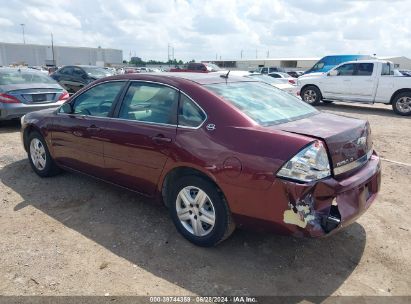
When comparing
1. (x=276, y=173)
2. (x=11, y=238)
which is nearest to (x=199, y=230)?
(x=276, y=173)

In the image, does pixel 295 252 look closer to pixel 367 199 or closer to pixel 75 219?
pixel 367 199

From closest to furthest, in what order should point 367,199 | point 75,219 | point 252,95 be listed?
point 367,199 < point 252,95 < point 75,219

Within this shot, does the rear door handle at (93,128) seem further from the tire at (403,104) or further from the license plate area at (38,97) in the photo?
the tire at (403,104)

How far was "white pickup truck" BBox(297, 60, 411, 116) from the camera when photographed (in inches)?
487

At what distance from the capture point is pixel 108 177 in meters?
4.26

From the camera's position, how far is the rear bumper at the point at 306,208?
2.77 meters

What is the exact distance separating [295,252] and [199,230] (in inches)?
35.9

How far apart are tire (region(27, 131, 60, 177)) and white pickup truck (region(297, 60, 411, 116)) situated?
36.9ft

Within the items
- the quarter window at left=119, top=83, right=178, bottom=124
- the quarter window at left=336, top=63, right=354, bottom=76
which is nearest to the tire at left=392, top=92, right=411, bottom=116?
the quarter window at left=336, top=63, right=354, bottom=76

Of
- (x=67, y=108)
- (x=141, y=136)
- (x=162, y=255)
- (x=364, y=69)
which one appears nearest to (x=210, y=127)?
(x=141, y=136)

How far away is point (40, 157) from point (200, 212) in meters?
3.10

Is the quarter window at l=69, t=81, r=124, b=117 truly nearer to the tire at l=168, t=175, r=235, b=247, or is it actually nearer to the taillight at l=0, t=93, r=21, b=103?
the tire at l=168, t=175, r=235, b=247

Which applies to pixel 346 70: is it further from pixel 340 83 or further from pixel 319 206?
pixel 319 206

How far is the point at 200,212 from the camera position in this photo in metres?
3.40
